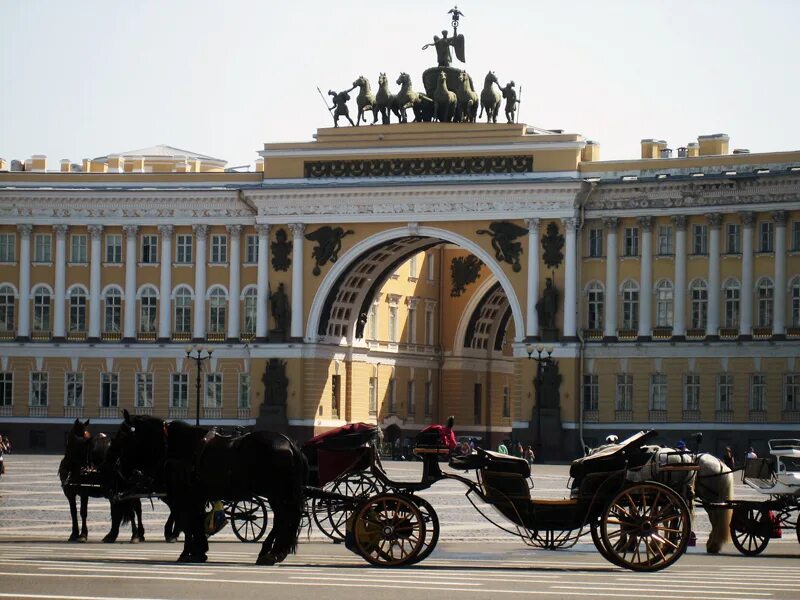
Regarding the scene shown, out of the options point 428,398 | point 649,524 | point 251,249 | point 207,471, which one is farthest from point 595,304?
point 649,524

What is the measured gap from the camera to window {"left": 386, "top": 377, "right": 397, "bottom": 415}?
82.1 meters

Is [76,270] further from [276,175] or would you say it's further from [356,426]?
[356,426]

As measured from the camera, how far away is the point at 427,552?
2109 cm

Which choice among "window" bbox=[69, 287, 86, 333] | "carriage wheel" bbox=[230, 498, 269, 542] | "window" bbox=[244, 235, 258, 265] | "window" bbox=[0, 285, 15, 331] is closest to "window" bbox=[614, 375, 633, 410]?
"window" bbox=[244, 235, 258, 265]

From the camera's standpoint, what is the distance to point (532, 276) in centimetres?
7081

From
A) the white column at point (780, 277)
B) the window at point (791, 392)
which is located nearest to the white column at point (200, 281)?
the white column at point (780, 277)

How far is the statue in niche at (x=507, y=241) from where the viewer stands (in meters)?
71.2

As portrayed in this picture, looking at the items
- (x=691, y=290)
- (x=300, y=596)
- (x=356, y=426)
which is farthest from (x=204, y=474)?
(x=691, y=290)

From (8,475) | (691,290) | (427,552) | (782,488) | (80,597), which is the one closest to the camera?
(80,597)

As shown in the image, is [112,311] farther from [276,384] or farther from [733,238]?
[733,238]

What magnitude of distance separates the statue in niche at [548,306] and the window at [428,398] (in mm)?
15970

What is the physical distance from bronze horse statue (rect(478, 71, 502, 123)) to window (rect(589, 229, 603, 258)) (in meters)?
5.67

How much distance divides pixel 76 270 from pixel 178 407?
6836 millimetres

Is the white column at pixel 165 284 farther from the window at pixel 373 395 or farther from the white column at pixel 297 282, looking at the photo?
the window at pixel 373 395
